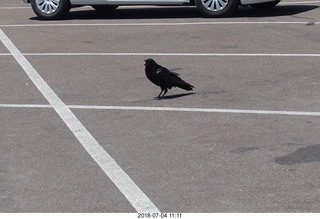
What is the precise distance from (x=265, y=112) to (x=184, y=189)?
340 centimetres

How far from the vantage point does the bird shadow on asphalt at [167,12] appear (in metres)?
20.5

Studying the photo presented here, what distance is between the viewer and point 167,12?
21781mm

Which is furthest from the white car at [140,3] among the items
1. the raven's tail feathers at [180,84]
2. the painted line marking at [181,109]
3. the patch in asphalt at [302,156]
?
the patch in asphalt at [302,156]

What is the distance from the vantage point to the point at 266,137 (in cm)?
1054

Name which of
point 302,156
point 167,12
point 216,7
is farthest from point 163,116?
point 167,12

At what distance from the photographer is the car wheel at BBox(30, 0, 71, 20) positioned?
69.4 feet

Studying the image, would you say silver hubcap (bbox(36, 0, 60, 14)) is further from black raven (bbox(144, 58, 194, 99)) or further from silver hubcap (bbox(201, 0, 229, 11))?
black raven (bbox(144, 58, 194, 99))

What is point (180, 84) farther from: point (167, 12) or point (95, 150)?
point (167, 12)

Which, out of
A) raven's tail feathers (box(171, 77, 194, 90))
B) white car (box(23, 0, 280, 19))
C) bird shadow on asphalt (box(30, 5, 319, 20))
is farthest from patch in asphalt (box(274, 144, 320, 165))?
bird shadow on asphalt (box(30, 5, 319, 20))

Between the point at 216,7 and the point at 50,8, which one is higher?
the point at 216,7

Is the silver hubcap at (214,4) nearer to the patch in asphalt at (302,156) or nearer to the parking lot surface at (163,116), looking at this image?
the parking lot surface at (163,116)

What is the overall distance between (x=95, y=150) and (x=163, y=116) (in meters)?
1.81

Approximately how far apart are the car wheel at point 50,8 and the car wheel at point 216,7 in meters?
2.89
